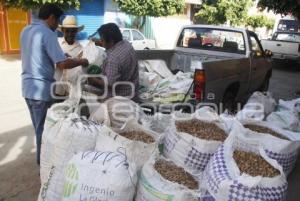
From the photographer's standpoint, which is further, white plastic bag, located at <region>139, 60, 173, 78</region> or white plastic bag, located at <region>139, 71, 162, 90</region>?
white plastic bag, located at <region>139, 60, 173, 78</region>

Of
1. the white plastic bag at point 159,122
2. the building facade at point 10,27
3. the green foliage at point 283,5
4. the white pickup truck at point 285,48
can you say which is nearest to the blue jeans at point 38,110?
the white plastic bag at point 159,122

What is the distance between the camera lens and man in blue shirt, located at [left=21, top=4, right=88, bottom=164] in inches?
136

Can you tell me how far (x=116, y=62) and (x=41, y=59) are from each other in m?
0.76

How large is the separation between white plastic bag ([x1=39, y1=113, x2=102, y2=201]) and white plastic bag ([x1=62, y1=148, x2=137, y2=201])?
1.23 feet

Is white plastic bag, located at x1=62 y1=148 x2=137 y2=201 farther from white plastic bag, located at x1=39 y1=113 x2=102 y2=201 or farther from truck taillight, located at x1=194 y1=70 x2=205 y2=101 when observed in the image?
truck taillight, located at x1=194 y1=70 x2=205 y2=101

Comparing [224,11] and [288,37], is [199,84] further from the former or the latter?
[224,11]

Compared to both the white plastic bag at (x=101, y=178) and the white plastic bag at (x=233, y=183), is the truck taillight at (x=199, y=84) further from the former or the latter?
the white plastic bag at (x=101, y=178)

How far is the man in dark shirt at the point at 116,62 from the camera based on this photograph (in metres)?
3.74

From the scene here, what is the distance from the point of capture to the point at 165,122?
362 centimetres

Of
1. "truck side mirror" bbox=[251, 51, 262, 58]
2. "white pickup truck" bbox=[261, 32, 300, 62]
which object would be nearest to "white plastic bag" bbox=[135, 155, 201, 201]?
"truck side mirror" bbox=[251, 51, 262, 58]

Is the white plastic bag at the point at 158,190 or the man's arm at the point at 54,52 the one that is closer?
the white plastic bag at the point at 158,190

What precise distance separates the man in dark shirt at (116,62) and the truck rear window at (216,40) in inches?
125

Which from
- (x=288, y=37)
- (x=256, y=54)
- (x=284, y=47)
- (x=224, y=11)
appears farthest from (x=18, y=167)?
(x=224, y=11)

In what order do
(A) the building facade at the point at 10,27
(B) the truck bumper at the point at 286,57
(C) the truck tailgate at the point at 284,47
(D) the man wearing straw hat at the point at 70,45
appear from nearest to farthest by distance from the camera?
(D) the man wearing straw hat at the point at 70,45
(A) the building facade at the point at 10,27
(B) the truck bumper at the point at 286,57
(C) the truck tailgate at the point at 284,47
